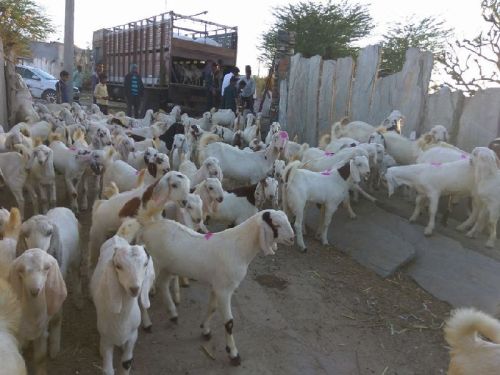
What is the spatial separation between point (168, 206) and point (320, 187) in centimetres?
249

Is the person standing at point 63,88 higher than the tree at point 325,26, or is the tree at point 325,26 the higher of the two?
the tree at point 325,26

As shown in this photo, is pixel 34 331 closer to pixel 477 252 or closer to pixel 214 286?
pixel 214 286

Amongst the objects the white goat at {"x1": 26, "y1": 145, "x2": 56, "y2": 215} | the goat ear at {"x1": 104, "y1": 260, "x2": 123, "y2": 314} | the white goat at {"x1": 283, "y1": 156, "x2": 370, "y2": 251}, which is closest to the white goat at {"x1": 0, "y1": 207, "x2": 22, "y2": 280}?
the goat ear at {"x1": 104, "y1": 260, "x2": 123, "y2": 314}

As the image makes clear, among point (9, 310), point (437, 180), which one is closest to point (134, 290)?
point (9, 310)

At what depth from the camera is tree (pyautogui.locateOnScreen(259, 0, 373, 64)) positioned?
21625 mm

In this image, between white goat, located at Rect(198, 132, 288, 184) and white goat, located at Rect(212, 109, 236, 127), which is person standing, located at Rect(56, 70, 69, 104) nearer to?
white goat, located at Rect(212, 109, 236, 127)

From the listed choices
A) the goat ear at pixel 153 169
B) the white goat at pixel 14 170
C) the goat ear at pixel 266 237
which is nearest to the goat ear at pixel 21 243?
the goat ear at pixel 266 237

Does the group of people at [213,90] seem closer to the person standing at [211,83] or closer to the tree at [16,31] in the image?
the person standing at [211,83]

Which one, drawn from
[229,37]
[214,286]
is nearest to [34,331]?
[214,286]

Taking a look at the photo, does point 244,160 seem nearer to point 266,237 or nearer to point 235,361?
point 266,237

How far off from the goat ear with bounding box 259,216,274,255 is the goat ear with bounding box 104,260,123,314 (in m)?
1.27

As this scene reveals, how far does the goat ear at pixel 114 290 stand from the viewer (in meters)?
3.11

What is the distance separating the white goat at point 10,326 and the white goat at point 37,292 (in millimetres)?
103

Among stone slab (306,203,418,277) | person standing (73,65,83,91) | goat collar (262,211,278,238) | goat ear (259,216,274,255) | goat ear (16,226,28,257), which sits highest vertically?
person standing (73,65,83,91)
